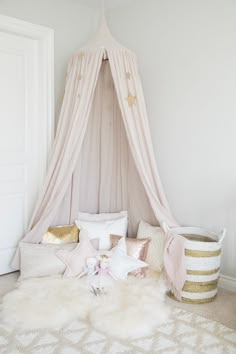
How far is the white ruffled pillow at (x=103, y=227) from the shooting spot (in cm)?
361

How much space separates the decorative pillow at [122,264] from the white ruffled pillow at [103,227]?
0.22m

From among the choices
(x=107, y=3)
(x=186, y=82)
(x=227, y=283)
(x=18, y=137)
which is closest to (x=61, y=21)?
(x=107, y=3)

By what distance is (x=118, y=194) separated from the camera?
12.9 ft

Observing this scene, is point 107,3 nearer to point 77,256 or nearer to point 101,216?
point 101,216

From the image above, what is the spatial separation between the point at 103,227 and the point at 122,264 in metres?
0.47

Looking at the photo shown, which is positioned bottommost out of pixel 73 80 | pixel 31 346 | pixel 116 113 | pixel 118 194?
pixel 31 346

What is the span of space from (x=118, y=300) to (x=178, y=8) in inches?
98.9

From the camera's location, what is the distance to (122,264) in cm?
331

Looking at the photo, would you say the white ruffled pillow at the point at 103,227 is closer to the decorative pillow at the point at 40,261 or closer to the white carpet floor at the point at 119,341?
the decorative pillow at the point at 40,261

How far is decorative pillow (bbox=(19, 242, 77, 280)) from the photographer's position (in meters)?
3.35

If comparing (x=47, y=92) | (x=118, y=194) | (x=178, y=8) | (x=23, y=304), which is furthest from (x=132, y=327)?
(x=178, y=8)

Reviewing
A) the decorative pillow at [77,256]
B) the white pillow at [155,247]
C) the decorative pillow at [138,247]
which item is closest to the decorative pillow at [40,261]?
the decorative pillow at [77,256]

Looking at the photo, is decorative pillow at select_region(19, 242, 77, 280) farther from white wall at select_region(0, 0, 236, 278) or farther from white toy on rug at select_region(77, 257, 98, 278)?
white wall at select_region(0, 0, 236, 278)

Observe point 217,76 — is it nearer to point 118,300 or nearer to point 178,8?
point 178,8
